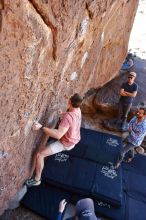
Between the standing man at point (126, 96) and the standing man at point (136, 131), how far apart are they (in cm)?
147

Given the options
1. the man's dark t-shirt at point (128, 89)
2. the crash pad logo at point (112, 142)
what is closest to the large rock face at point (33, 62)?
the crash pad logo at point (112, 142)

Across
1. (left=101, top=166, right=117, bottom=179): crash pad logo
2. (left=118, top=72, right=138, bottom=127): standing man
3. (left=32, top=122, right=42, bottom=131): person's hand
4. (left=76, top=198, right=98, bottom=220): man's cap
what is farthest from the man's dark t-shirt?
(left=76, top=198, right=98, bottom=220): man's cap

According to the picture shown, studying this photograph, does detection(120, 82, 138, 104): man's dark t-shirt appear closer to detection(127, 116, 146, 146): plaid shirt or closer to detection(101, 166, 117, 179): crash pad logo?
detection(127, 116, 146, 146): plaid shirt

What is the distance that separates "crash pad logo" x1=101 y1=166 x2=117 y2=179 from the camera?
5899mm

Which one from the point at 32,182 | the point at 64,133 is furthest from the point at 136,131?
the point at 32,182

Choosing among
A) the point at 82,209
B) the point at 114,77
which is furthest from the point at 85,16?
the point at 114,77

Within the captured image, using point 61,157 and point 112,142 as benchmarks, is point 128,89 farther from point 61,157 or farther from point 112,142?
point 61,157

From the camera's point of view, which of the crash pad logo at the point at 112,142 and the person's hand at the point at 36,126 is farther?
the crash pad logo at the point at 112,142

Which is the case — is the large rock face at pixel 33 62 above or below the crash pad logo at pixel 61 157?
above

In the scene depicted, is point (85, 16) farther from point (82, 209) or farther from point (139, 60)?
point (139, 60)

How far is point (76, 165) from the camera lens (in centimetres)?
601

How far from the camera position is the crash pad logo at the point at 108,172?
19.4 ft

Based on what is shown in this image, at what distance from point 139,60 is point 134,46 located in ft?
5.46

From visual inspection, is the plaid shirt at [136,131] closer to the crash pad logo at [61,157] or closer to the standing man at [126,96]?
the crash pad logo at [61,157]
